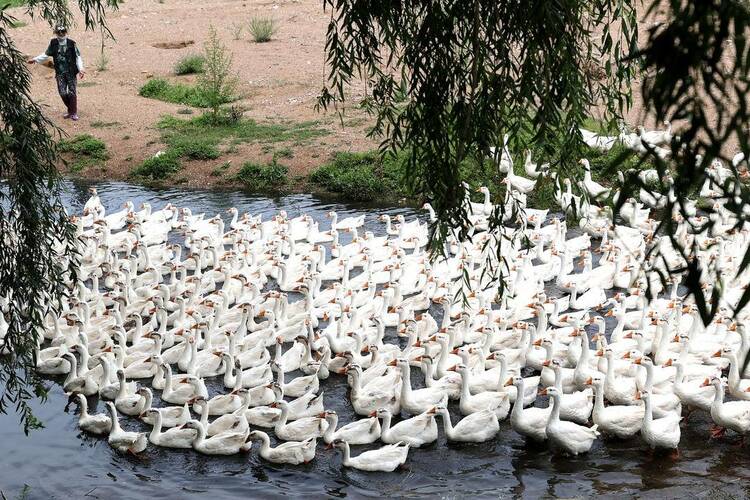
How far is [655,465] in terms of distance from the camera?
852cm

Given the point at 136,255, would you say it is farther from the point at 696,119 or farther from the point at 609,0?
the point at 696,119

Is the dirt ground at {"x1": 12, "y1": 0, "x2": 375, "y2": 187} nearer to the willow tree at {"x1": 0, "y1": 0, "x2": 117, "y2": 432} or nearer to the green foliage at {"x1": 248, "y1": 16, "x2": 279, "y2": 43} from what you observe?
the green foliage at {"x1": 248, "y1": 16, "x2": 279, "y2": 43}

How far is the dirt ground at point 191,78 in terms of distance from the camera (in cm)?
1881

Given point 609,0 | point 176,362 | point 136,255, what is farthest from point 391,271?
point 609,0

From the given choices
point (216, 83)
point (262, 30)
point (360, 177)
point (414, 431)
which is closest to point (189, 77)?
point (262, 30)

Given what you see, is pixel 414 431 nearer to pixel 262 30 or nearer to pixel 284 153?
pixel 284 153

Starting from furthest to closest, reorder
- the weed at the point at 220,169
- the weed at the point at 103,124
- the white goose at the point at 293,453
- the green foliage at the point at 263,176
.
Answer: the weed at the point at 103,124
the weed at the point at 220,169
the green foliage at the point at 263,176
the white goose at the point at 293,453

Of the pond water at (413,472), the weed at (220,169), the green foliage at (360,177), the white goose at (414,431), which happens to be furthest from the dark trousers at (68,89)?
the white goose at (414,431)

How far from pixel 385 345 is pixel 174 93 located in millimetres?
13679

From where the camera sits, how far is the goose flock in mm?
9000

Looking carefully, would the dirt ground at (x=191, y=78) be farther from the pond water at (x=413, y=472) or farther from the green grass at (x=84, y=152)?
the pond water at (x=413, y=472)

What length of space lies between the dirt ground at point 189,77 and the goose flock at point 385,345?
3900 mm

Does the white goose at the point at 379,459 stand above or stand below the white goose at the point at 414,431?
below

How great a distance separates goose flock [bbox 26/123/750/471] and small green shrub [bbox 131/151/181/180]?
13.6 ft
